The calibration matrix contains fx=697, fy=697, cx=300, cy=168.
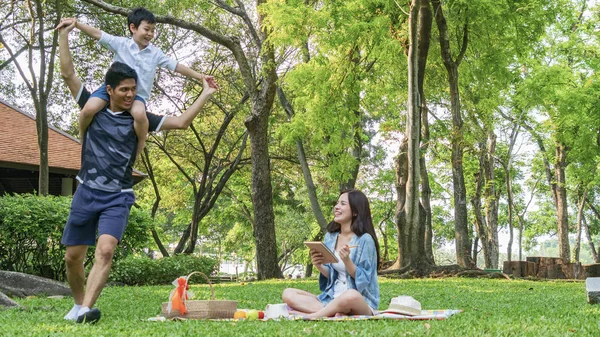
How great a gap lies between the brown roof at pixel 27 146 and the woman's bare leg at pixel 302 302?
11.9 metres

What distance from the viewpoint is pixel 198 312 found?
5.34 meters

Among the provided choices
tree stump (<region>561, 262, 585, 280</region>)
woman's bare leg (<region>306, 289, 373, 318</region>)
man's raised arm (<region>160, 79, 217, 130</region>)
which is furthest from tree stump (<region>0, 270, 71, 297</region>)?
tree stump (<region>561, 262, 585, 280</region>)

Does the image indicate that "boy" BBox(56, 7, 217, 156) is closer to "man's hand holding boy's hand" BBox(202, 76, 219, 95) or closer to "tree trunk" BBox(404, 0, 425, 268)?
"man's hand holding boy's hand" BBox(202, 76, 219, 95)

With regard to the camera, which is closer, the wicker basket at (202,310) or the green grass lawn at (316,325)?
the green grass lawn at (316,325)

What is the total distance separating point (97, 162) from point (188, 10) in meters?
14.8

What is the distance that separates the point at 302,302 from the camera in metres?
5.72

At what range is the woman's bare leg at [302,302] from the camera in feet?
18.7

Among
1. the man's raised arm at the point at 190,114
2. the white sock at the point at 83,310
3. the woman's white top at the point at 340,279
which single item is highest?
the man's raised arm at the point at 190,114

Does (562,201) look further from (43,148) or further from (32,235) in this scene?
(32,235)

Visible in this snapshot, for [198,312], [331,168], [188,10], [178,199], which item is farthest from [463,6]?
[178,199]

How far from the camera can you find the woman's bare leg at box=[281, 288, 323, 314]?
5688 mm

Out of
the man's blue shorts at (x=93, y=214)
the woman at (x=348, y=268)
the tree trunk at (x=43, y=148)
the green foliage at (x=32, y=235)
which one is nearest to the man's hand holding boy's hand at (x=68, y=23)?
the man's blue shorts at (x=93, y=214)

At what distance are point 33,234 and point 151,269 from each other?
334 centimetres

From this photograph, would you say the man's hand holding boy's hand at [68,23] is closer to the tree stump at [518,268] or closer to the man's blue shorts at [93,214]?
the man's blue shorts at [93,214]
